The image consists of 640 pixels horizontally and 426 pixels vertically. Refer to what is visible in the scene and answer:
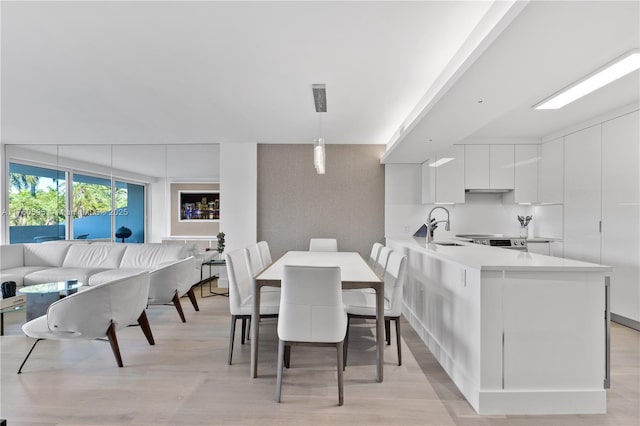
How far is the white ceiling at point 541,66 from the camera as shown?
4.97 ft

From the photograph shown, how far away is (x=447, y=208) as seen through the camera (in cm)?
514

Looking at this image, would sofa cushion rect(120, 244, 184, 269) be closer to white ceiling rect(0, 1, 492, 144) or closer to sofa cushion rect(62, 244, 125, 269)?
sofa cushion rect(62, 244, 125, 269)

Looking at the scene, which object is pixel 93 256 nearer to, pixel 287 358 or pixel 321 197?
pixel 321 197

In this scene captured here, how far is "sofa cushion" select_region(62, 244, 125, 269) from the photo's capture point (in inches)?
182

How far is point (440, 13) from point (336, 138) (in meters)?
3.08

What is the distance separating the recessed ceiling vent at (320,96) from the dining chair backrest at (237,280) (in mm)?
1645

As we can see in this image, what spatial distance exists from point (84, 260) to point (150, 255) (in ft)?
3.16

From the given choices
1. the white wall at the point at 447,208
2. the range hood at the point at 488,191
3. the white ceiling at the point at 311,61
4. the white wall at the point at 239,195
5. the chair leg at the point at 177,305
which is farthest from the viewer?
the white wall at the point at 239,195

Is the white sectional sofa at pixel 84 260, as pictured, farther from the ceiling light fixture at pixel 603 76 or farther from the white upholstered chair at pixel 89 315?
the ceiling light fixture at pixel 603 76

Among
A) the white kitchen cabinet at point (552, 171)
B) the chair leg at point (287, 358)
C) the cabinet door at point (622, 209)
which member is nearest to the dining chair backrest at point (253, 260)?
the chair leg at point (287, 358)

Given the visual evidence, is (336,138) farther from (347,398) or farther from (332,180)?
(347,398)

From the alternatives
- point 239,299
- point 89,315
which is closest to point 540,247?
point 239,299

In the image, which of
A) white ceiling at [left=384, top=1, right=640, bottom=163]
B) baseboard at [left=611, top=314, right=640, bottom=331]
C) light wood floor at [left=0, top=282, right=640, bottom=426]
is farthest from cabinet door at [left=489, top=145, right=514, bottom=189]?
light wood floor at [left=0, top=282, right=640, bottom=426]

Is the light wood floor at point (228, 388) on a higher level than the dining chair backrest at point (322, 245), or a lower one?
lower
